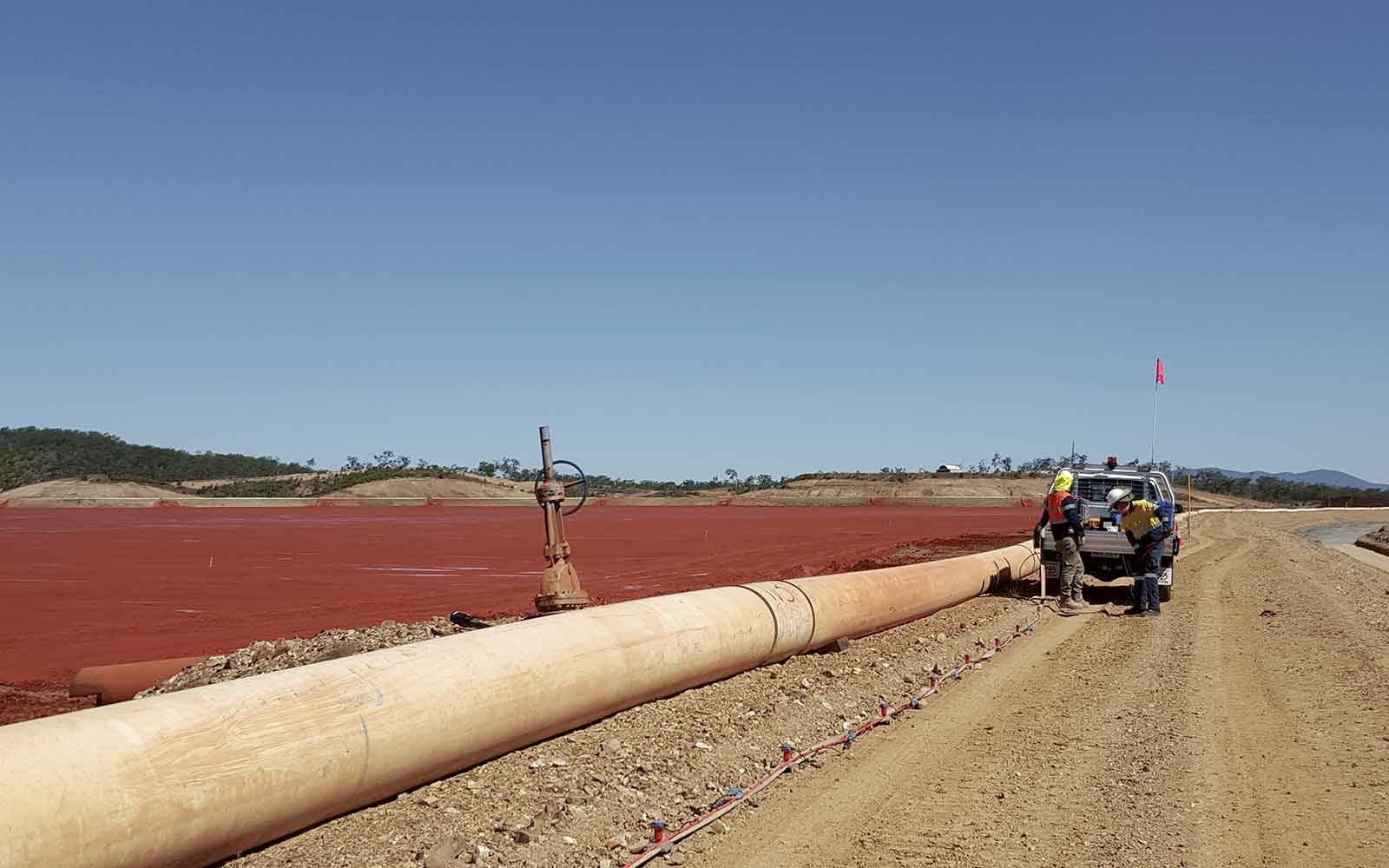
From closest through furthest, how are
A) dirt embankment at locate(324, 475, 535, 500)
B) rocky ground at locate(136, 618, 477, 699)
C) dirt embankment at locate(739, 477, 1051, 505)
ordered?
rocky ground at locate(136, 618, 477, 699)
dirt embankment at locate(739, 477, 1051, 505)
dirt embankment at locate(324, 475, 535, 500)

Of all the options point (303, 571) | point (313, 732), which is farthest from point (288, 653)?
point (303, 571)

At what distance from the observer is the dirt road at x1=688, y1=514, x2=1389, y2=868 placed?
566 centimetres

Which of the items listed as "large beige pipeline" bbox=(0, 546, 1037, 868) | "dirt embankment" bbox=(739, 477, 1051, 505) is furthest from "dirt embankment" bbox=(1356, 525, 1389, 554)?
"dirt embankment" bbox=(739, 477, 1051, 505)

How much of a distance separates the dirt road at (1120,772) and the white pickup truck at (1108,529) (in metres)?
4.18

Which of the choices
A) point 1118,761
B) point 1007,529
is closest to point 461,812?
point 1118,761

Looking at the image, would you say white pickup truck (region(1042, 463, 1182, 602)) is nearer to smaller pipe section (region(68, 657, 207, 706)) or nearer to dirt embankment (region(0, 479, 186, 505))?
smaller pipe section (region(68, 657, 207, 706))

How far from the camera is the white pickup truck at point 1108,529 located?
16375mm

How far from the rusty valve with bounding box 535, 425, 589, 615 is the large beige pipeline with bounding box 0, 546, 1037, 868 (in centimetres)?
195

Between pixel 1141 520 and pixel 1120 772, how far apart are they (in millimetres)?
9520

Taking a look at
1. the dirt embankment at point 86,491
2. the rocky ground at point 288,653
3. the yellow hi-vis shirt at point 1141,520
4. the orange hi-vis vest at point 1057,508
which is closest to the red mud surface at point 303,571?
the rocky ground at point 288,653

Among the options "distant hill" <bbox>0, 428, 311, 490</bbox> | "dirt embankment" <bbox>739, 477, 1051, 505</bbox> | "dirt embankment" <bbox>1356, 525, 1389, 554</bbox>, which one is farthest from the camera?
"distant hill" <bbox>0, 428, 311, 490</bbox>

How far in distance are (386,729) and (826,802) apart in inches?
95.1

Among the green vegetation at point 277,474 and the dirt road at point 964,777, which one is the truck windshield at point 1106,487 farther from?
the green vegetation at point 277,474

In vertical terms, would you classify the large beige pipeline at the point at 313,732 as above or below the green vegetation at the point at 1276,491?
below
